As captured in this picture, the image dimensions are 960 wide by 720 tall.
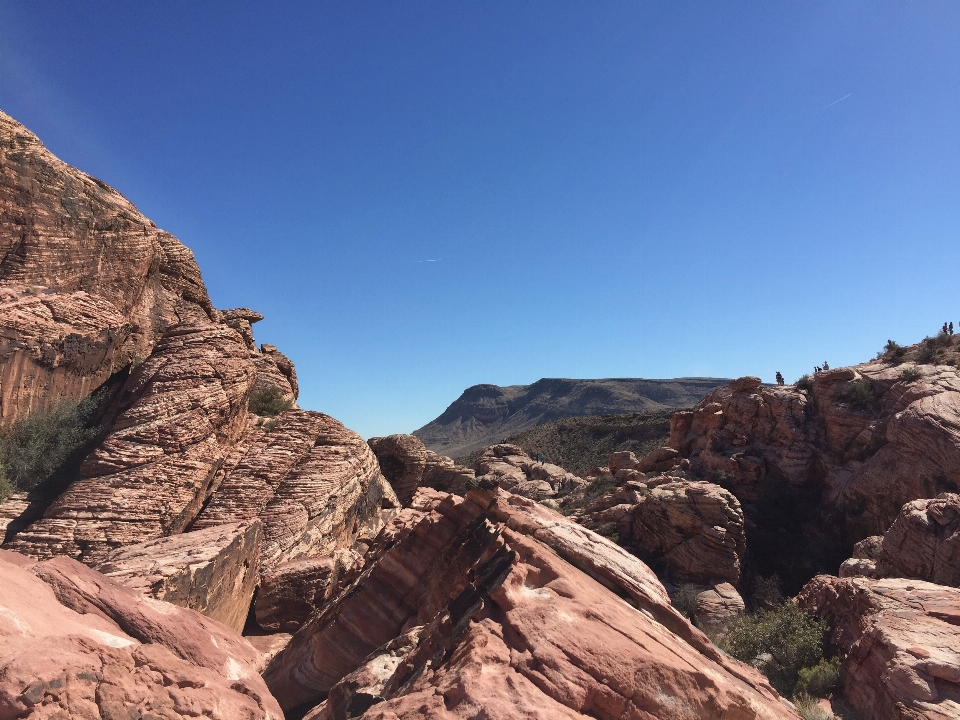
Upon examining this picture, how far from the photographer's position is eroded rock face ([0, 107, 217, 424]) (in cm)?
1348

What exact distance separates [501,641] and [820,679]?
30.5 ft

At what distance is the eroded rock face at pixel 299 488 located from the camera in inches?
557

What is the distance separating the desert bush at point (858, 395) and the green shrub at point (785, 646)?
2218cm

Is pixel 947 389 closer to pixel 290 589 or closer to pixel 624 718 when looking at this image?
pixel 624 718

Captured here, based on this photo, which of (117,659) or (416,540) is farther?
(416,540)

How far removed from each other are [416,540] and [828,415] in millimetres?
31844

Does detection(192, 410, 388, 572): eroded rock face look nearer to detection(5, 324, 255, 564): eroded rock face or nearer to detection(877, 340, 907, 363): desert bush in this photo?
detection(5, 324, 255, 564): eroded rock face

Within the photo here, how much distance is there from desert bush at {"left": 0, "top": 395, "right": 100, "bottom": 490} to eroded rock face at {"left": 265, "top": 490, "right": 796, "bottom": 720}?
29.8 ft

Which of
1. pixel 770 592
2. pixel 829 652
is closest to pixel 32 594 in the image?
pixel 829 652

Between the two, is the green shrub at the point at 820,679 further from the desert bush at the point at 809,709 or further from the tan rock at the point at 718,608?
the tan rock at the point at 718,608

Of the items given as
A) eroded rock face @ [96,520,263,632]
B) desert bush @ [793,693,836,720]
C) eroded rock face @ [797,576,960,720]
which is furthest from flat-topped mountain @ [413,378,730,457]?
desert bush @ [793,693,836,720]

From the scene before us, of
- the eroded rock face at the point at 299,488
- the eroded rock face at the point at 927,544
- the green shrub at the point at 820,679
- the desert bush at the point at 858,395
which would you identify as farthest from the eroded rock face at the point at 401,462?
the desert bush at the point at 858,395

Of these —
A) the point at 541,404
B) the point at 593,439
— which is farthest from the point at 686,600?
the point at 541,404

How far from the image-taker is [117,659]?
4879 mm
